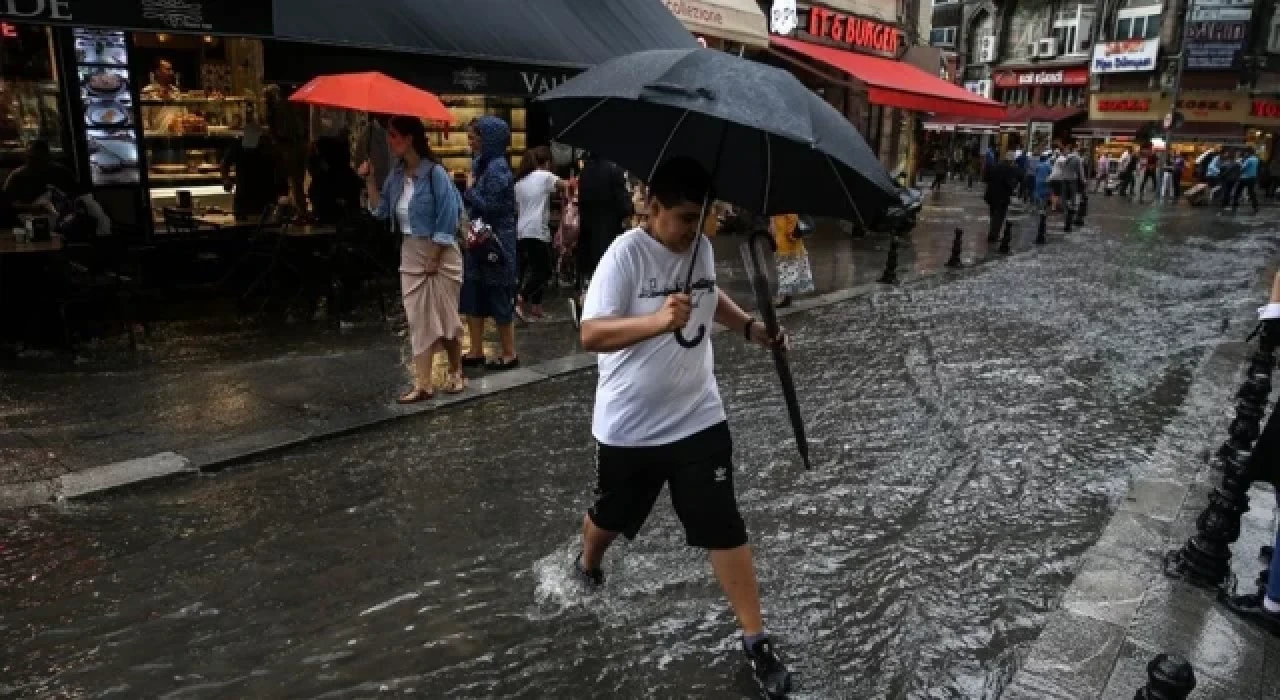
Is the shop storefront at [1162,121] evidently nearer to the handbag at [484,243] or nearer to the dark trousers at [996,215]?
the dark trousers at [996,215]

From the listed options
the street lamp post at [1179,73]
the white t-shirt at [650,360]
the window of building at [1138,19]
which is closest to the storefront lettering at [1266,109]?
the street lamp post at [1179,73]

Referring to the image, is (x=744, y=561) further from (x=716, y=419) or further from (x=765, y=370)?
(x=765, y=370)

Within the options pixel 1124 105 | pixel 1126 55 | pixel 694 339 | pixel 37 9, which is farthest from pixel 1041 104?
pixel 694 339

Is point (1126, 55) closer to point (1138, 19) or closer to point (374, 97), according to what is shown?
point (1138, 19)

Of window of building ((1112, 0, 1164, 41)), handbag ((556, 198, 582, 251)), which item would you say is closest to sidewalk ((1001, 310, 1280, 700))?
handbag ((556, 198, 582, 251))

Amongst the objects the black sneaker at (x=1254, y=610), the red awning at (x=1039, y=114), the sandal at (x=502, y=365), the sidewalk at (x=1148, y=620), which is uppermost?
the red awning at (x=1039, y=114)

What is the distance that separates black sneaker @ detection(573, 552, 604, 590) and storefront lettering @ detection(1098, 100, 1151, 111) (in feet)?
150

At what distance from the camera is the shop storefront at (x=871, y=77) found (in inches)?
738

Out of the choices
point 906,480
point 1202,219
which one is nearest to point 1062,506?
point 906,480

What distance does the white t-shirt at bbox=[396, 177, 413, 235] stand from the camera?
621 centimetres

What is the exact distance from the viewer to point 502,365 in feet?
24.8

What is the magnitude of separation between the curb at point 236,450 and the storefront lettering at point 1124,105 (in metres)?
42.5

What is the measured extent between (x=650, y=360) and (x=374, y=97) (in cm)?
519

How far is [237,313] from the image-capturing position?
906 centimetres
